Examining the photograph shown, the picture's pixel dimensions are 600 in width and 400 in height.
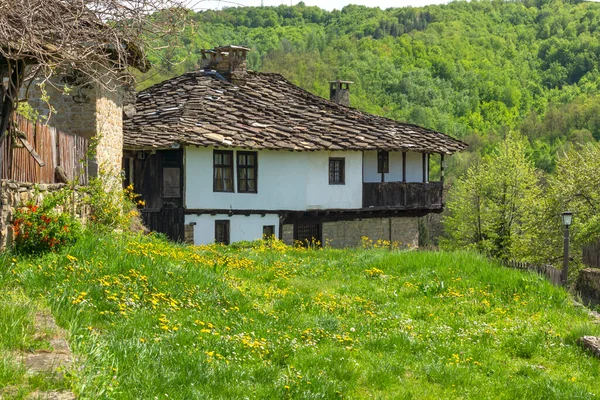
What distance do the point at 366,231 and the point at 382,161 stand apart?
267 centimetres

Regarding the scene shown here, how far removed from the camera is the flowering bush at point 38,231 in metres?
9.29

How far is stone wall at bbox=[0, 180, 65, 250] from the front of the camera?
9.09m

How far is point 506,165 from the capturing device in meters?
36.2

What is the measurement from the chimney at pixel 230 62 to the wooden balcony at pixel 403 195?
6.69m

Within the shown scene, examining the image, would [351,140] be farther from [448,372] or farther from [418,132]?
[448,372]

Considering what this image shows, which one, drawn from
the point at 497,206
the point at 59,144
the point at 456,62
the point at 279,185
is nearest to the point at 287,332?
the point at 59,144

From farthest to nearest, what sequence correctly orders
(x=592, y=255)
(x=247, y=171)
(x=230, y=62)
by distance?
(x=230, y=62) < (x=247, y=171) < (x=592, y=255)

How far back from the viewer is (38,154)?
10977 mm

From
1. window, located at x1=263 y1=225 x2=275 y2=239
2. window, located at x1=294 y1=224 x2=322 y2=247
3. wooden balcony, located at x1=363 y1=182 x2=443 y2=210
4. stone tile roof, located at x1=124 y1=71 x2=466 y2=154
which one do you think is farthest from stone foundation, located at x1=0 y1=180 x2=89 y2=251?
wooden balcony, located at x1=363 y1=182 x2=443 y2=210

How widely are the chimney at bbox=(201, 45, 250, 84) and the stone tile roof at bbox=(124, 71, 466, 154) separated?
0.29 meters

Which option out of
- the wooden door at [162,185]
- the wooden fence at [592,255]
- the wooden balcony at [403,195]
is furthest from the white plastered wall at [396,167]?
the wooden fence at [592,255]

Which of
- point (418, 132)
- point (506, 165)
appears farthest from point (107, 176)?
point (506, 165)

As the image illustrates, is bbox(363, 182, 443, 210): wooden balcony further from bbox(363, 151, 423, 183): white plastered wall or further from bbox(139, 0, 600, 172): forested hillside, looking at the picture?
bbox(139, 0, 600, 172): forested hillside

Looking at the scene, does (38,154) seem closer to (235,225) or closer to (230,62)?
(235,225)
